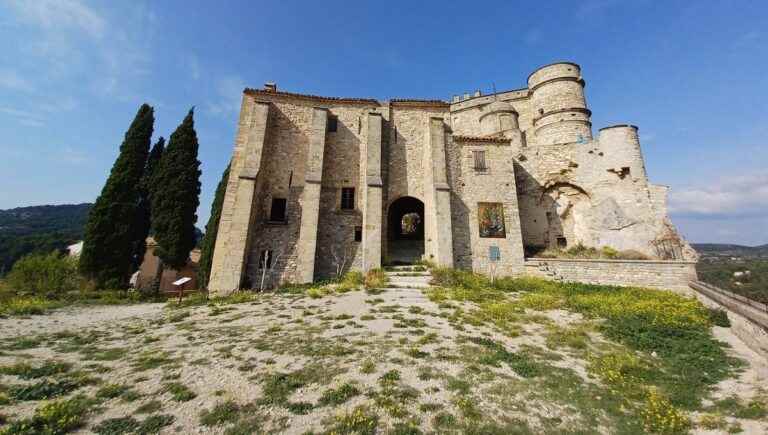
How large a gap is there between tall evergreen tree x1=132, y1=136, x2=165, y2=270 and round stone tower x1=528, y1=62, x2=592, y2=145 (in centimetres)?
2962

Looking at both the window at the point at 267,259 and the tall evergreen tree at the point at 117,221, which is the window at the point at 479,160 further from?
the tall evergreen tree at the point at 117,221

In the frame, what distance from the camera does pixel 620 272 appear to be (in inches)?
543

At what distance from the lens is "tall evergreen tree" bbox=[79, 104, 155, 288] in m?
14.8

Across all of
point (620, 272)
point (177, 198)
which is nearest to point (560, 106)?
point (620, 272)

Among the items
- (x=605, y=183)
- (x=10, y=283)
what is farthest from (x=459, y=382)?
(x=10, y=283)

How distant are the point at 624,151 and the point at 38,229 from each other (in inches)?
4806

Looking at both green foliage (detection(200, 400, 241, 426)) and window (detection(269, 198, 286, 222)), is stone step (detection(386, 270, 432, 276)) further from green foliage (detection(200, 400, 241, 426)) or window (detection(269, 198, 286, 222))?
green foliage (detection(200, 400, 241, 426))

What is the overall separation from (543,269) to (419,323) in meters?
10.2

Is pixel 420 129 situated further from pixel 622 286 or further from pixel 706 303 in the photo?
pixel 706 303

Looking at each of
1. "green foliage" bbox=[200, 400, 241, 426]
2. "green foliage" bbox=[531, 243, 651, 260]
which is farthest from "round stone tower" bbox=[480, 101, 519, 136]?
"green foliage" bbox=[200, 400, 241, 426]

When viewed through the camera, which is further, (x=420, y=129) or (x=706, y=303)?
(x=420, y=129)

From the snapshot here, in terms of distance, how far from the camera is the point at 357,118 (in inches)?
696

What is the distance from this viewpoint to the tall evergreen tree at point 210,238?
1652 centimetres

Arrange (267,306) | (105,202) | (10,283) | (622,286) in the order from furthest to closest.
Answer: (105,202) → (622,286) → (10,283) → (267,306)
